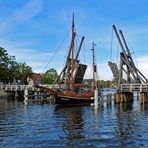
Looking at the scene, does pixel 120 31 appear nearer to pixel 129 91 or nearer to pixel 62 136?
pixel 129 91

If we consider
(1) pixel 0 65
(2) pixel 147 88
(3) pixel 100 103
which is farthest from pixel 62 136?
(1) pixel 0 65

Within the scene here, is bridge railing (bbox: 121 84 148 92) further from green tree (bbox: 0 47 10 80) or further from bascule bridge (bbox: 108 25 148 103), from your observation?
green tree (bbox: 0 47 10 80)

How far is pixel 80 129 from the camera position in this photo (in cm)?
3306

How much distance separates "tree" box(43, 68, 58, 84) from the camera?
539ft

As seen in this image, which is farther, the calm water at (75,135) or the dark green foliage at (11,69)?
the dark green foliage at (11,69)

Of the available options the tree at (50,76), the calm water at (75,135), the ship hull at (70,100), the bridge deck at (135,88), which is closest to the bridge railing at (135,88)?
the bridge deck at (135,88)

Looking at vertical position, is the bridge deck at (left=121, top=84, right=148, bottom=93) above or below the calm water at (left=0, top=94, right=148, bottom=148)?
above

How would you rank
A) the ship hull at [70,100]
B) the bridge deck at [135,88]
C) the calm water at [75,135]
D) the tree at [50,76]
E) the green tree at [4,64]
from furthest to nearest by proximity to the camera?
1. the tree at [50,76]
2. the green tree at [4,64]
3. the bridge deck at [135,88]
4. the ship hull at [70,100]
5. the calm water at [75,135]

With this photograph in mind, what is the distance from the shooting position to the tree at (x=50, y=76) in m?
164

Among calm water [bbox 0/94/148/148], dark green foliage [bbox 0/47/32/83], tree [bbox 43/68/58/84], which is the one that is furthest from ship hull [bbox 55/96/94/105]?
tree [bbox 43/68/58/84]

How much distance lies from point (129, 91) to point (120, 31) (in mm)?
14232

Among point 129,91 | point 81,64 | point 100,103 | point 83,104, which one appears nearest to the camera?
point 100,103

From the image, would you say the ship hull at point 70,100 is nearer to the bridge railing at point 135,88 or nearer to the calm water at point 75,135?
the bridge railing at point 135,88

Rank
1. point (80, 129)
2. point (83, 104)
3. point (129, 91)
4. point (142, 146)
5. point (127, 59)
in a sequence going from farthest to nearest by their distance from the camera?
point (127, 59) → point (129, 91) → point (83, 104) → point (80, 129) → point (142, 146)
